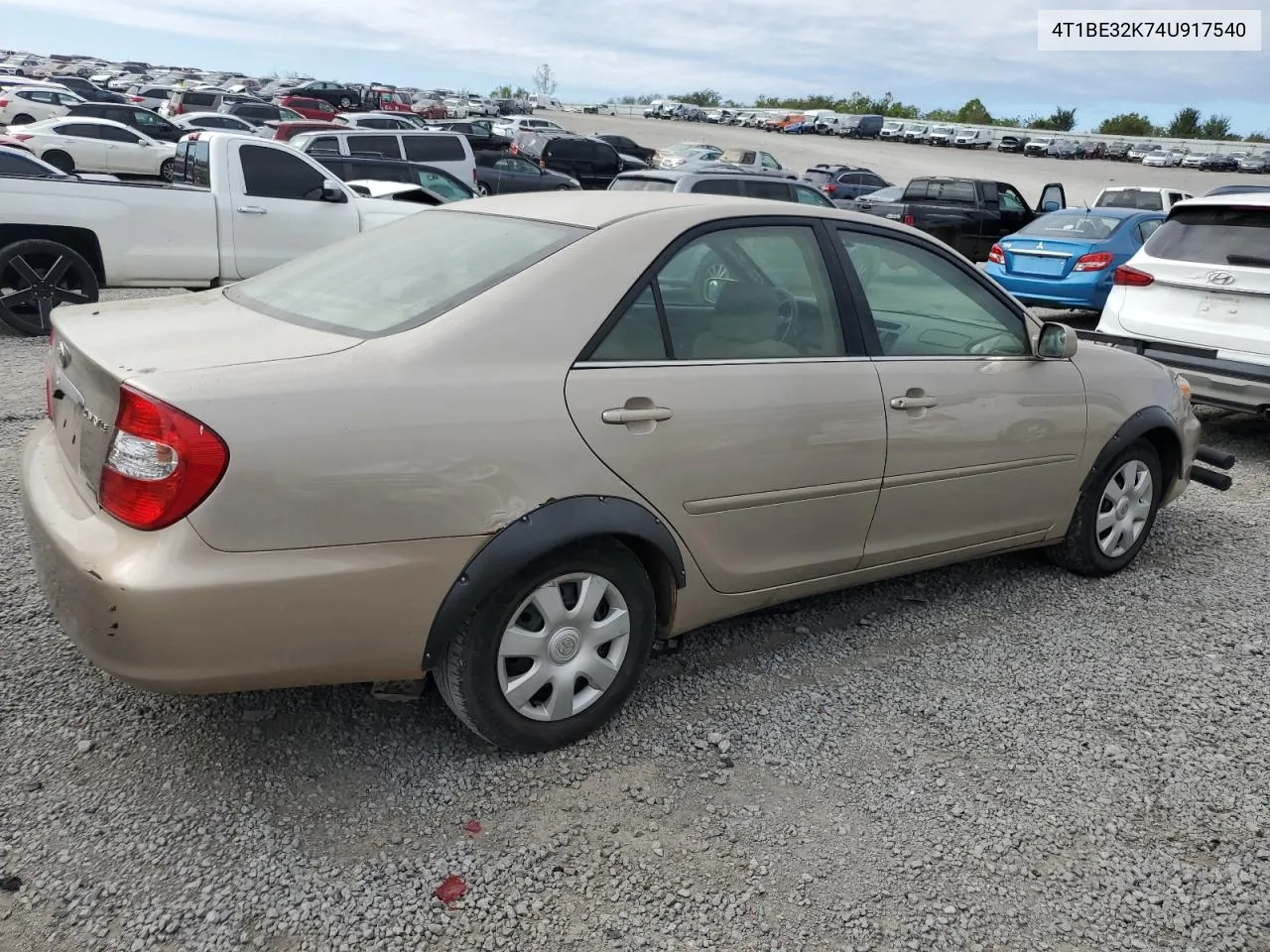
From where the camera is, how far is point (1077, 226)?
470 inches

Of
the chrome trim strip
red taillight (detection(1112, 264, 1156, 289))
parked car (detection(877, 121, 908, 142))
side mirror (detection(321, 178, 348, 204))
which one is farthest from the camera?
parked car (detection(877, 121, 908, 142))

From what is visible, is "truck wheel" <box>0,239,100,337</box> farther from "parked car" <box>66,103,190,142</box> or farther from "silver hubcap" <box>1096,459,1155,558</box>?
→ "parked car" <box>66,103,190,142</box>

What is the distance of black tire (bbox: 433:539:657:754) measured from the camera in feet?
8.85

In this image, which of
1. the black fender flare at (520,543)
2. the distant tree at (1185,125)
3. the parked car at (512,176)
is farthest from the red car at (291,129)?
the distant tree at (1185,125)

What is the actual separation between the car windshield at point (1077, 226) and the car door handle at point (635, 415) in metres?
10.3

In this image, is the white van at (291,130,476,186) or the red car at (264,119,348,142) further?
the red car at (264,119,348,142)

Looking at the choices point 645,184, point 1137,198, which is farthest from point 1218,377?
point 1137,198

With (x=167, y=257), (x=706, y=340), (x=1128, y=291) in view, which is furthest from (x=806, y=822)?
(x=167, y=257)

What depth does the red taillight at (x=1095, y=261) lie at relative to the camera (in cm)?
1123

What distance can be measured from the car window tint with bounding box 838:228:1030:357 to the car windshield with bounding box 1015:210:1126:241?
28.5 ft

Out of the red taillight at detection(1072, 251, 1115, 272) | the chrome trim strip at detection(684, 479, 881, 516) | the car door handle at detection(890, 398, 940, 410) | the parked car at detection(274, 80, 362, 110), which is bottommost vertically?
the parked car at detection(274, 80, 362, 110)

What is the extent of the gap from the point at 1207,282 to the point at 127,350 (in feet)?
20.6

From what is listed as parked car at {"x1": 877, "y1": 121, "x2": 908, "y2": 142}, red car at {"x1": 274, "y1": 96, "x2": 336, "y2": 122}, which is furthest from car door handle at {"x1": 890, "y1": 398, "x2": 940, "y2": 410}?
parked car at {"x1": 877, "y1": 121, "x2": 908, "y2": 142}

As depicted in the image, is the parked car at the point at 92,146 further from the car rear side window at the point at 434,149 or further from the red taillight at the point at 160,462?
the red taillight at the point at 160,462
